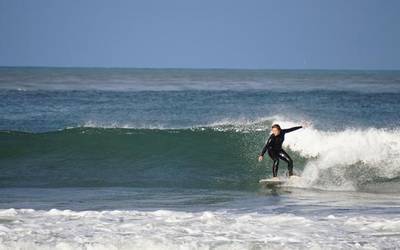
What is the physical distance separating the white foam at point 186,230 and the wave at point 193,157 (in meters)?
4.77

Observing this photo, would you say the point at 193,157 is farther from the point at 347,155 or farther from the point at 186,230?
the point at 186,230

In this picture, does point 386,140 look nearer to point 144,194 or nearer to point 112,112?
point 144,194

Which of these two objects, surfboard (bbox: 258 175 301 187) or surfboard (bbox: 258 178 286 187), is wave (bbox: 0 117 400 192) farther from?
surfboard (bbox: 258 178 286 187)

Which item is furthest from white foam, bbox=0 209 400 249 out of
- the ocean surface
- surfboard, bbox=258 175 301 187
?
surfboard, bbox=258 175 301 187

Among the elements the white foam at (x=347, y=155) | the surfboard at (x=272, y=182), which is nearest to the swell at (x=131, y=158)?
the surfboard at (x=272, y=182)

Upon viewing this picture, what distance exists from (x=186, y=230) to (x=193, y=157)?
9525mm

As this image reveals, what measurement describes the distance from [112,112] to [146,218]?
944 inches

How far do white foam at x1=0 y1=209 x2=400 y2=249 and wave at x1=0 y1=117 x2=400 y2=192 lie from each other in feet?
15.7

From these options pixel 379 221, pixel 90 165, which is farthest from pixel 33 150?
pixel 379 221

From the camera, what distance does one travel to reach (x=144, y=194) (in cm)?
1458

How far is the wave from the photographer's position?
16312 mm

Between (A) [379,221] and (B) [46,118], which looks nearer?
(A) [379,221]

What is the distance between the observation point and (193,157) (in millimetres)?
19344

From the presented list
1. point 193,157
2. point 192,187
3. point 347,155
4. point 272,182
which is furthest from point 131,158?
point 347,155
